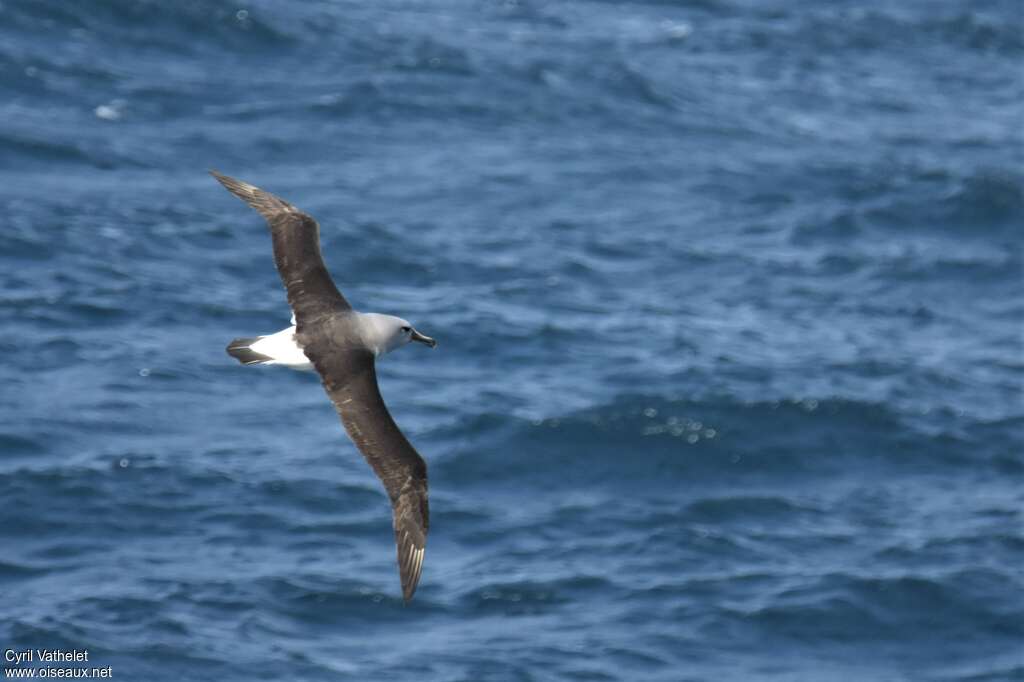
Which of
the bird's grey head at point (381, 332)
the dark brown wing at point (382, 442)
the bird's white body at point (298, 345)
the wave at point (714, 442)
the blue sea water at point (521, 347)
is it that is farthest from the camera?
the wave at point (714, 442)

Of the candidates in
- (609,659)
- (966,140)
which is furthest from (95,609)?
(966,140)

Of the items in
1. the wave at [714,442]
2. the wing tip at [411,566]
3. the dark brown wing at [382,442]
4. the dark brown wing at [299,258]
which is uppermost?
the dark brown wing at [299,258]

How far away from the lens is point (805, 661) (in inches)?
747

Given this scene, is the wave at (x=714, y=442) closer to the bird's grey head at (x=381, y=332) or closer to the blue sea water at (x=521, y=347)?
the blue sea water at (x=521, y=347)

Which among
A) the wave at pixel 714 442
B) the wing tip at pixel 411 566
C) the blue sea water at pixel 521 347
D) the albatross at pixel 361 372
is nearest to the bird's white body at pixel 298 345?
the albatross at pixel 361 372

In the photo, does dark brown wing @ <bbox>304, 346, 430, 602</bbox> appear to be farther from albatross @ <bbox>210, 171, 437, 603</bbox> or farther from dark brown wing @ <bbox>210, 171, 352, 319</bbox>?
dark brown wing @ <bbox>210, 171, 352, 319</bbox>

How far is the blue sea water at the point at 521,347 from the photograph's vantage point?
19.0 metres

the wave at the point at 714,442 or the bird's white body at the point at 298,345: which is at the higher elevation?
the bird's white body at the point at 298,345

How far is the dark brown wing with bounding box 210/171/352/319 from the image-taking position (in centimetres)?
1369

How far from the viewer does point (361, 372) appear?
13.2 metres

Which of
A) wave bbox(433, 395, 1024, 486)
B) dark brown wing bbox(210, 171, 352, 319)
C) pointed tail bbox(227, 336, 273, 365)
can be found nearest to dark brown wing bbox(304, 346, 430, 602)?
pointed tail bbox(227, 336, 273, 365)

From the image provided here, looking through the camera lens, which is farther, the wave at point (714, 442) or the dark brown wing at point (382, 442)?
the wave at point (714, 442)

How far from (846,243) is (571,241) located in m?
4.98

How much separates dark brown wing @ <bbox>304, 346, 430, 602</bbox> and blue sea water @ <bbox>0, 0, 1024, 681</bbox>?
196 inches
